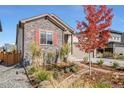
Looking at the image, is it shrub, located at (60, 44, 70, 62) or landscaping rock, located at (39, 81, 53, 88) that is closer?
landscaping rock, located at (39, 81, 53, 88)

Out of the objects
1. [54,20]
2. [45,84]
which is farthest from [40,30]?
[45,84]

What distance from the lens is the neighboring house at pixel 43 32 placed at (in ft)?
59.7

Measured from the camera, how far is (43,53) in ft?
61.5

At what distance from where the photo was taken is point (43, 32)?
19016 mm

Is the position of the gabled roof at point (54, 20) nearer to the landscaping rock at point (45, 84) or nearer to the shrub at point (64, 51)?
the shrub at point (64, 51)

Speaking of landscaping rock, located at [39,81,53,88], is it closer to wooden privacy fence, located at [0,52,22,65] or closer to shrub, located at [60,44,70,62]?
shrub, located at [60,44,70,62]

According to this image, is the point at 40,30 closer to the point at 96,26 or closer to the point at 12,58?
the point at 12,58

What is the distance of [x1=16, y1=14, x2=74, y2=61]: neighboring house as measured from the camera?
18.2 meters

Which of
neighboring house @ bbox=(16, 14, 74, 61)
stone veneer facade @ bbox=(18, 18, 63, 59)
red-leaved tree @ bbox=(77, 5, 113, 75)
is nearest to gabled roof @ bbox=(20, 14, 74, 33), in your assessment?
neighboring house @ bbox=(16, 14, 74, 61)
